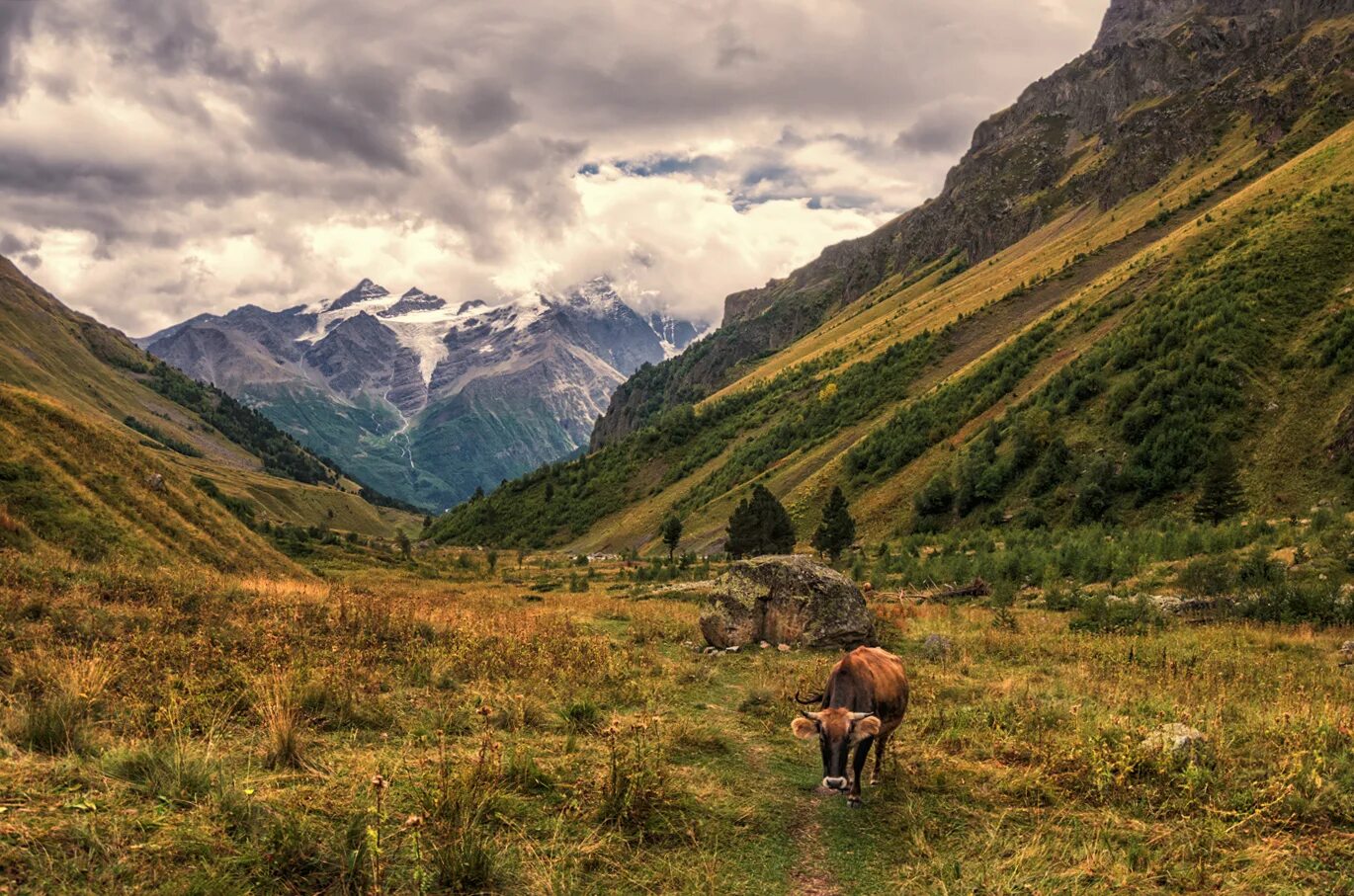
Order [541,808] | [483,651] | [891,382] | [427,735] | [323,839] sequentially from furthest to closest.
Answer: [891,382], [483,651], [427,735], [541,808], [323,839]

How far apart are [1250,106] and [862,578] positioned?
473 feet

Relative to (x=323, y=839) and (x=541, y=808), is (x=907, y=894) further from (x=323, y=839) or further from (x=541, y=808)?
(x=323, y=839)

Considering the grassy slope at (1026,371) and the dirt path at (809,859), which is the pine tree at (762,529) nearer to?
the grassy slope at (1026,371)

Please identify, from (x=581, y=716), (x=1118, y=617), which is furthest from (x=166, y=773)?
(x=1118, y=617)

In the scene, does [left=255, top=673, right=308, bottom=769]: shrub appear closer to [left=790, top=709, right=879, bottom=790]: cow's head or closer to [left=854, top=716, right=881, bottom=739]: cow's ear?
[left=790, top=709, right=879, bottom=790]: cow's head

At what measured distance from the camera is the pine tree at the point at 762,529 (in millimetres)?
57000

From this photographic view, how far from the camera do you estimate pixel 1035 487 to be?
155 feet

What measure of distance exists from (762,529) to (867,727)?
4969 cm

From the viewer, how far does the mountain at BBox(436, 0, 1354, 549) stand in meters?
42.2

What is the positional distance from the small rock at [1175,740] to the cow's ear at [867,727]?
178 inches

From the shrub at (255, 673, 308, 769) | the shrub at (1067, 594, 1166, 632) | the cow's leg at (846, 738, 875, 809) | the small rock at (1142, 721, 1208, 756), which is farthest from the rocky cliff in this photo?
the shrub at (255, 673, 308, 769)

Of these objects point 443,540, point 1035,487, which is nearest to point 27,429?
point 1035,487

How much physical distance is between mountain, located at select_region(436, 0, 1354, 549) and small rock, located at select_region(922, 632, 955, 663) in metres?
28.4

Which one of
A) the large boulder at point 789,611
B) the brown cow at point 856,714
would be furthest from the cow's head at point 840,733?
the large boulder at point 789,611
